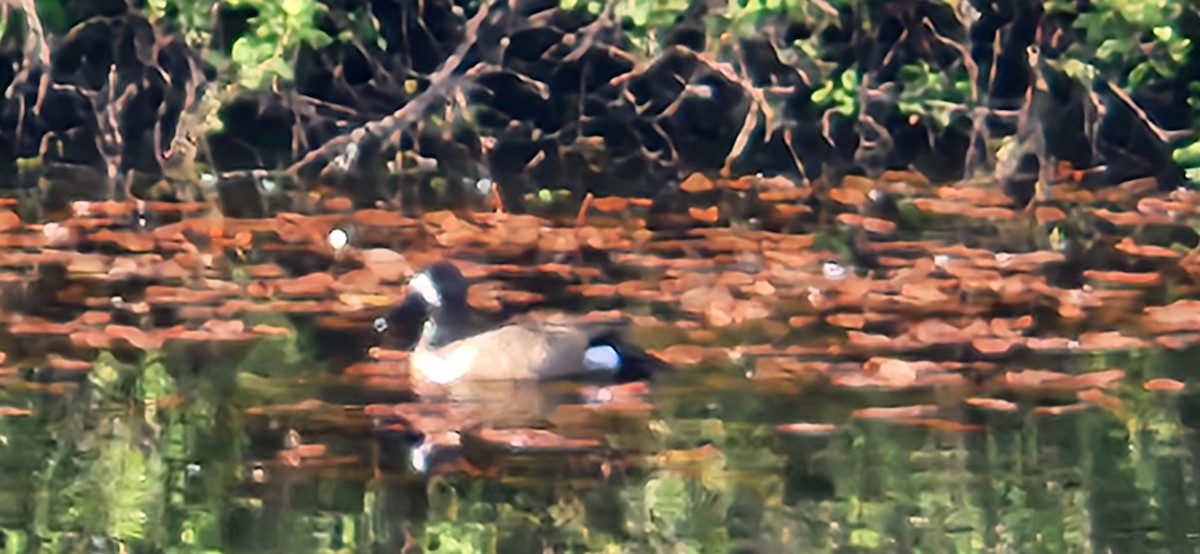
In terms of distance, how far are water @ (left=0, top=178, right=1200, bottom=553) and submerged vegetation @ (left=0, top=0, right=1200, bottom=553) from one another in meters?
0.01

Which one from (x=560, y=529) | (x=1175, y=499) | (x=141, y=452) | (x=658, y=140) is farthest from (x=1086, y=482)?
(x=658, y=140)

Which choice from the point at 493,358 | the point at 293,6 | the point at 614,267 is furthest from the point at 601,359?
the point at 293,6

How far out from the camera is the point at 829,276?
19.7 ft

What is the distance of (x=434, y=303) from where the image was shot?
5316mm

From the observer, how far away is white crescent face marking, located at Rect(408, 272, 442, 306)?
→ 533 centimetres

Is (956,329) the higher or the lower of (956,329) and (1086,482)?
the higher

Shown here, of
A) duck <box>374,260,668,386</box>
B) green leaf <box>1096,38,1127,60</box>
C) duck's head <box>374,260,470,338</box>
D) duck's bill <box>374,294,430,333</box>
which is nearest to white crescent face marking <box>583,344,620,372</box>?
duck <box>374,260,668,386</box>

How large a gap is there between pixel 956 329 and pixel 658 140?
3.99 meters

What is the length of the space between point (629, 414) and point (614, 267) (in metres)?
1.85

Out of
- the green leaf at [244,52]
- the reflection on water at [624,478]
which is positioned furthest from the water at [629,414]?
the green leaf at [244,52]

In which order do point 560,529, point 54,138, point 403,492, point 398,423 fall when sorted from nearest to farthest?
point 560,529
point 403,492
point 398,423
point 54,138

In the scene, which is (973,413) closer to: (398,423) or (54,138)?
(398,423)

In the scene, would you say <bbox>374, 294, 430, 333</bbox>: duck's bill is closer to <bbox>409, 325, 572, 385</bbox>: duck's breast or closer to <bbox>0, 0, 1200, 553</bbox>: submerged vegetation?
<bbox>0, 0, 1200, 553</bbox>: submerged vegetation

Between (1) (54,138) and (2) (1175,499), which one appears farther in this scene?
(1) (54,138)
